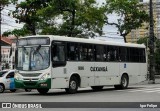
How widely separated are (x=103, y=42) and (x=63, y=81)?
4764 mm

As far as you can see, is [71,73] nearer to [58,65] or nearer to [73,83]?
[73,83]

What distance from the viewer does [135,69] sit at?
28.4 meters

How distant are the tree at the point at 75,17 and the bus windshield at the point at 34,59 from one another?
15917 millimetres

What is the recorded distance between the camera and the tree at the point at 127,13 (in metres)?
46.9

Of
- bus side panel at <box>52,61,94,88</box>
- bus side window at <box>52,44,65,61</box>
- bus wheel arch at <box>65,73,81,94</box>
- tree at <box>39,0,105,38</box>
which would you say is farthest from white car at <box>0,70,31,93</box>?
tree at <box>39,0,105,38</box>

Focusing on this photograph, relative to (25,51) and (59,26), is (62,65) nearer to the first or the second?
(25,51)

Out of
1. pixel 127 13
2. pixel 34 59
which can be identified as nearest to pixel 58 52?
pixel 34 59

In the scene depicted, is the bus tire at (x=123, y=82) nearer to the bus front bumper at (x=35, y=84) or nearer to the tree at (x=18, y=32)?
the bus front bumper at (x=35, y=84)

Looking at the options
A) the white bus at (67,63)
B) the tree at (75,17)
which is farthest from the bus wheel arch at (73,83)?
the tree at (75,17)

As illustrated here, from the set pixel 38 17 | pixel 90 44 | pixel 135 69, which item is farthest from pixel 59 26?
pixel 90 44

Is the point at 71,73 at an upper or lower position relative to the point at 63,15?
lower

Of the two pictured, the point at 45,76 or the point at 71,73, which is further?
the point at 71,73

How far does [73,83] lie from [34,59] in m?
2.67

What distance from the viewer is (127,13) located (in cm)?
4731
